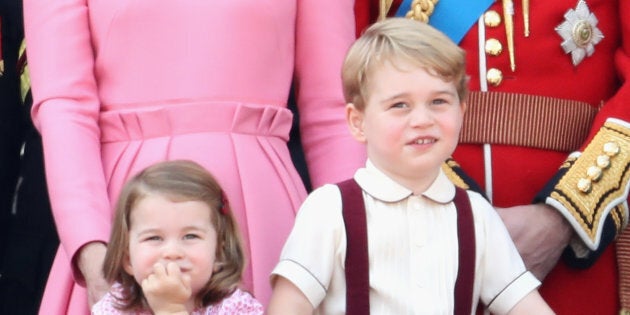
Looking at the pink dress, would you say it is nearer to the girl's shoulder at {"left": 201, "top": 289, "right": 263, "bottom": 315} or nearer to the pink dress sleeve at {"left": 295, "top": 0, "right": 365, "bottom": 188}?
the pink dress sleeve at {"left": 295, "top": 0, "right": 365, "bottom": 188}

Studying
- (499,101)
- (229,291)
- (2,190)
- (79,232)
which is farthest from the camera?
(2,190)

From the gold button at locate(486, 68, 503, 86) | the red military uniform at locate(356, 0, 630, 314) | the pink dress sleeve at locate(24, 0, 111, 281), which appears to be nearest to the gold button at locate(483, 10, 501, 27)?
the red military uniform at locate(356, 0, 630, 314)

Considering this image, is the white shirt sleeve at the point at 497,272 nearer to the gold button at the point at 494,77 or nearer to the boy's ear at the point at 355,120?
the boy's ear at the point at 355,120

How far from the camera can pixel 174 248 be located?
278cm

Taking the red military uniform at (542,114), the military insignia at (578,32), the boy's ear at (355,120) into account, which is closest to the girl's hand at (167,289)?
the boy's ear at (355,120)

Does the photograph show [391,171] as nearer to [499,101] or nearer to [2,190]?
[499,101]

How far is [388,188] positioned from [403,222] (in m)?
0.07

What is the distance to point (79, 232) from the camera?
3.03 metres

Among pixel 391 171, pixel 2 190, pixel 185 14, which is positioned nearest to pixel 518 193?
pixel 391 171

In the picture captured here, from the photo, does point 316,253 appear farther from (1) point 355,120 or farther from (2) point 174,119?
(2) point 174,119

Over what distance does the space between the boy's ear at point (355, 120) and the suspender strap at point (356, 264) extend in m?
0.17

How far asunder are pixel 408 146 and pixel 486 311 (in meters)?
0.48

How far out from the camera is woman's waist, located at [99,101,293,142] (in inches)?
124

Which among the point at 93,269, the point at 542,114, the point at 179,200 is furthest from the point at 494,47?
the point at 93,269
